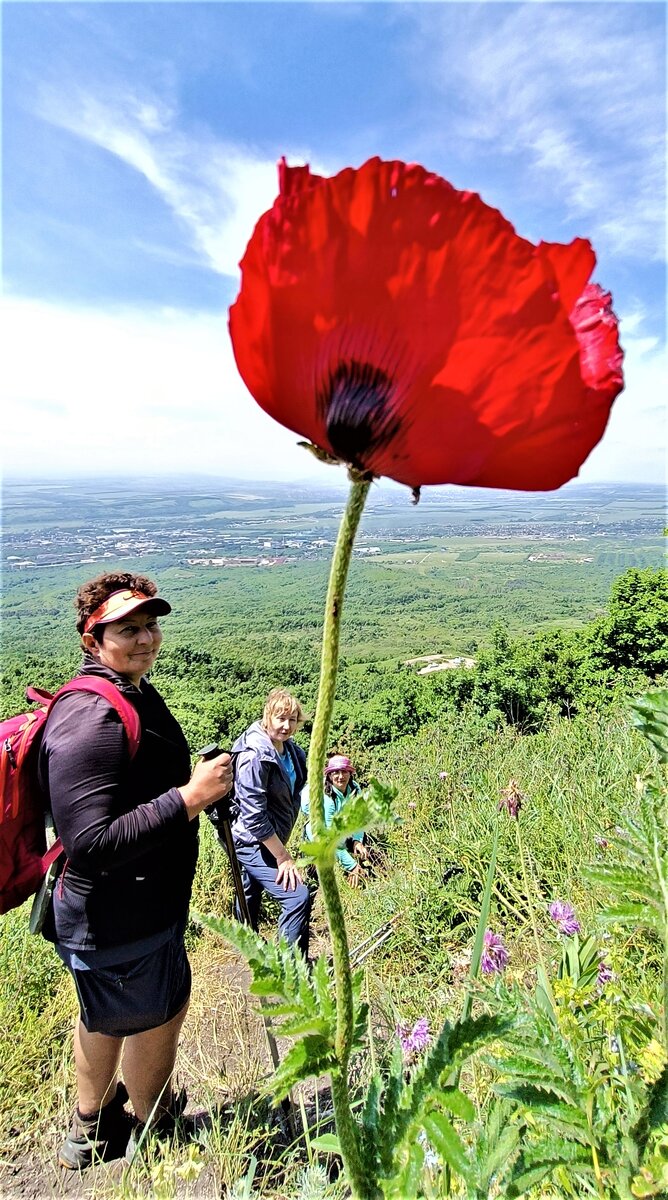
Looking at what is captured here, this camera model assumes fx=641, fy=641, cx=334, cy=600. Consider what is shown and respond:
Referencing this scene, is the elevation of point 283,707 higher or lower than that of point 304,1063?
lower

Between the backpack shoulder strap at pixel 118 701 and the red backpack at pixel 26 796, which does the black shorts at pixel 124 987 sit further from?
the backpack shoulder strap at pixel 118 701

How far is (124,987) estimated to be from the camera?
246cm

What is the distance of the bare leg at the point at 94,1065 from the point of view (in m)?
2.58

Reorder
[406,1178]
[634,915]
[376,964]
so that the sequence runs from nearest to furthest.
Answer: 1. [406,1178]
2. [634,915]
3. [376,964]

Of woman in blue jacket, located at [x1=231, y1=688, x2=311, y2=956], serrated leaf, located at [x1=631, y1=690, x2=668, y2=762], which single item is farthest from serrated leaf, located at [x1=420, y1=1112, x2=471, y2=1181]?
woman in blue jacket, located at [x1=231, y1=688, x2=311, y2=956]

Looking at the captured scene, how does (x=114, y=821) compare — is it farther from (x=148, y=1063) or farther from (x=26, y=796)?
(x=148, y=1063)

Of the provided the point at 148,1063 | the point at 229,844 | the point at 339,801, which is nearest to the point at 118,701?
the point at 229,844

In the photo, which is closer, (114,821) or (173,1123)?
(114,821)

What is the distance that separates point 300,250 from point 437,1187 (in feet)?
5.15

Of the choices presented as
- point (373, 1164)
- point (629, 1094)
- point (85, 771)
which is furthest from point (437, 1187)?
point (85, 771)

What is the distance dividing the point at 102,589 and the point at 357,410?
7.73ft

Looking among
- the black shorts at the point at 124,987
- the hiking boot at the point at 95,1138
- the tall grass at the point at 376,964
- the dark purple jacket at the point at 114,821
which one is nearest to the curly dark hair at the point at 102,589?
the dark purple jacket at the point at 114,821

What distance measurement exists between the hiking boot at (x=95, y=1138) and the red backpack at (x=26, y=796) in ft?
3.46

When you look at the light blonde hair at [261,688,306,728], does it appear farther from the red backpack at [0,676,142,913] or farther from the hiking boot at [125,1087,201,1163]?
the hiking boot at [125,1087,201,1163]
